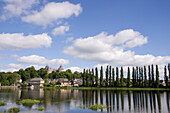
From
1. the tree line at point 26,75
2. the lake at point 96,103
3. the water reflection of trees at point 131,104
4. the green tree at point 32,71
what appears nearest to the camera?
the lake at point 96,103

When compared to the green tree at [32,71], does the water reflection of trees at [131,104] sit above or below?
below

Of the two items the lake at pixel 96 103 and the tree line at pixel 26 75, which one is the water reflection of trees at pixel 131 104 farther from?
the tree line at pixel 26 75

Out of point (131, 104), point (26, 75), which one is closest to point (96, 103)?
point (131, 104)

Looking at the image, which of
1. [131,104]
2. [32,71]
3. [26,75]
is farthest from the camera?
[32,71]

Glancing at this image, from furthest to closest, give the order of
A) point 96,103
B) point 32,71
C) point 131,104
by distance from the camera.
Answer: point 32,71 → point 96,103 → point 131,104

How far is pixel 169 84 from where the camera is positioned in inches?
3012

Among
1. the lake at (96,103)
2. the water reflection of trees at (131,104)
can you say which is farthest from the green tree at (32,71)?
the water reflection of trees at (131,104)

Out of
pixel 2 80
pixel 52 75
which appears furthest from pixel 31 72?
pixel 2 80

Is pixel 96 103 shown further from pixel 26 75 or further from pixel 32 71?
pixel 32 71

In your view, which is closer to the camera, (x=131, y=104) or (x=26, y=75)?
(x=131, y=104)

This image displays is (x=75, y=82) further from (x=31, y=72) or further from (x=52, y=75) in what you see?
(x=31, y=72)

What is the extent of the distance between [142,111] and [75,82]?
362ft

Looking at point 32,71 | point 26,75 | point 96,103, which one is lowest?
point 96,103

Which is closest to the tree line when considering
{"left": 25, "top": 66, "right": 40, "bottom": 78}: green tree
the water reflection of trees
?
{"left": 25, "top": 66, "right": 40, "bottom": 78}: green tree
